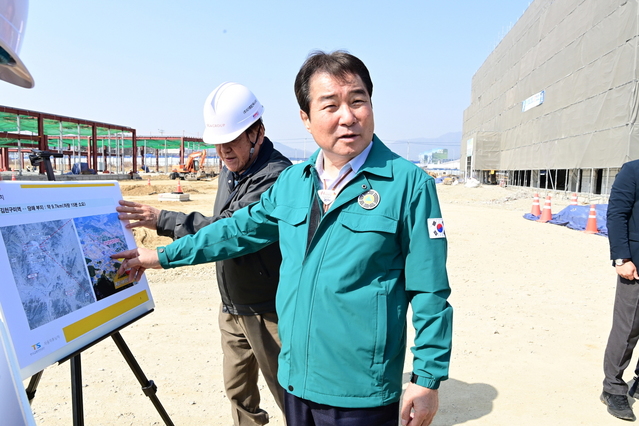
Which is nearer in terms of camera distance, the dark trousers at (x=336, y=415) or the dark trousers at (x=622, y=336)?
the dark trousers at (x=336, y=415)

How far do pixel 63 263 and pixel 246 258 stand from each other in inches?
35.8

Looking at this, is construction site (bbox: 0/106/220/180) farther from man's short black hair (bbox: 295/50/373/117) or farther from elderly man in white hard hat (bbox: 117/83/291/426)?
man's short black hair (bbox: 295/50/373/117)

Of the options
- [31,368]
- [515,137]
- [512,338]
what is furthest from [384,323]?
[515,137]

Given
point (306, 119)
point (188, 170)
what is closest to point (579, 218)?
point (306, 119)

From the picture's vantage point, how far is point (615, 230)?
137 inches

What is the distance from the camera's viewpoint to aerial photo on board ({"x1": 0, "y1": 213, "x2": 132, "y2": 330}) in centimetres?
186

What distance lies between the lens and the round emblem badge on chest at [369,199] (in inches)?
68.4

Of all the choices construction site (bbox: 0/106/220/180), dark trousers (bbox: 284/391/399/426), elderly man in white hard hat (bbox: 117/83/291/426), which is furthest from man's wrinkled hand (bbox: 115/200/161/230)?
construction site (bbox: 0/106/220/180)

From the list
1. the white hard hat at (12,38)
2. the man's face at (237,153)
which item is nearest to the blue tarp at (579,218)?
the man's face at (237,153)

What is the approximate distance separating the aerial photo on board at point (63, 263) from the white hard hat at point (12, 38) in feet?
2.50

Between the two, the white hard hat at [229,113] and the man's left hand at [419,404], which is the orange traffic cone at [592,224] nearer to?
the white hard hat at [229,113]

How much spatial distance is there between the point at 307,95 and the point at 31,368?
1526 millimetres

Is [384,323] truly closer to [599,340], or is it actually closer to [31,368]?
[31,368]

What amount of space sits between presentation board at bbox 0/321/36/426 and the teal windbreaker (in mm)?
931
